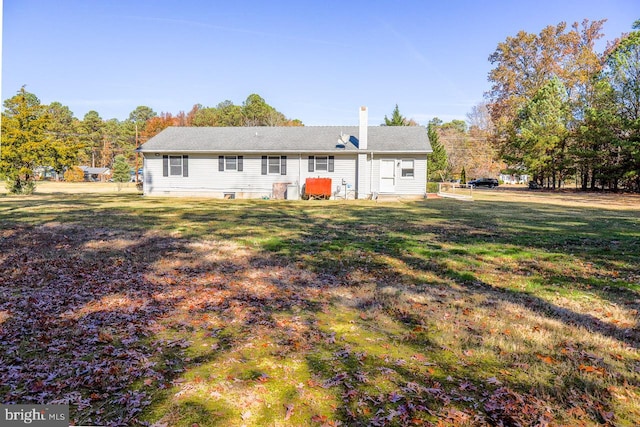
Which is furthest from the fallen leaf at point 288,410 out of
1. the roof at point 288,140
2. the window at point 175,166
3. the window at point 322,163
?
the window at point 175,166

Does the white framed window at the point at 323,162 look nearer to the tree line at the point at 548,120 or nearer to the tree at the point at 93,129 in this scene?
the tree line at the point at 548,120

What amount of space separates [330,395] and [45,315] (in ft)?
11.7

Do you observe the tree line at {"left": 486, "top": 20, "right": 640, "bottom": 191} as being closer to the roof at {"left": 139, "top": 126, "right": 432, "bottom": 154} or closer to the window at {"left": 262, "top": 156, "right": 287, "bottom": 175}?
the roof at {"left": 139, "top": 126, "right": 432, "bottom": 154}

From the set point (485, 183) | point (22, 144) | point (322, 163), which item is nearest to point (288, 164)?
point (322, 163)

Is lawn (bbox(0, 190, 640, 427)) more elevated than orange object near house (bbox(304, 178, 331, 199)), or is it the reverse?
orange object near house (bbox(304, 178, 331, 199))

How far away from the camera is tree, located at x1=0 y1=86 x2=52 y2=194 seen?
22.9 metres

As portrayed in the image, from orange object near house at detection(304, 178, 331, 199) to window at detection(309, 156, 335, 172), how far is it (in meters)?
0.97

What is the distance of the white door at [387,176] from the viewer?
2348 centimetres

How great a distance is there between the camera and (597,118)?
31703 millimetres

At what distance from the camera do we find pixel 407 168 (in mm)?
23406

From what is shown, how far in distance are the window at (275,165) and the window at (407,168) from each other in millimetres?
6963

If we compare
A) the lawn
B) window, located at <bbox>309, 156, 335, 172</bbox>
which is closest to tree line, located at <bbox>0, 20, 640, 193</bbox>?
window, located at <bbox>309, 156, 335, 172</bbox>

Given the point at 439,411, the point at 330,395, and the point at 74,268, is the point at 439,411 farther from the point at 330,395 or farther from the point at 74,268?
the point at 74,268


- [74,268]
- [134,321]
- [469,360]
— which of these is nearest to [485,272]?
[469,360]
